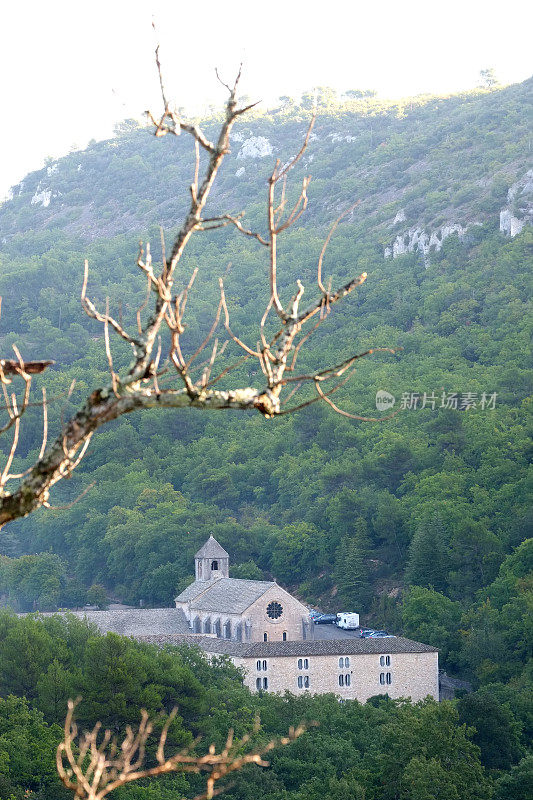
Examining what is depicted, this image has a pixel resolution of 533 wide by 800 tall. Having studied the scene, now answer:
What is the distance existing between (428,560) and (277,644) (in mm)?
12703

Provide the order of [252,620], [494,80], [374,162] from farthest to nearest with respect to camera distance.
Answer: [494,80], [374,162], [252,620]

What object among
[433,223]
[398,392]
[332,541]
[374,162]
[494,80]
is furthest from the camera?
[494,80]

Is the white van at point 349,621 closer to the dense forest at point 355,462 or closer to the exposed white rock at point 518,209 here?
the dense forest at point 355,462

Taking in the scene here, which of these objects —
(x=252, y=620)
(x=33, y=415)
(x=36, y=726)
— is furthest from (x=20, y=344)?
(x=36, y=726)

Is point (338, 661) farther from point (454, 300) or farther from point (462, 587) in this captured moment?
point (454, 300)

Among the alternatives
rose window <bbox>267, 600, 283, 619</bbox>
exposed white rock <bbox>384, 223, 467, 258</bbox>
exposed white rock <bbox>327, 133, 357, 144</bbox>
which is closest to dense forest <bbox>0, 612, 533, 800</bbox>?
rose window <bbox>267, 600, 283, 619</bbox>

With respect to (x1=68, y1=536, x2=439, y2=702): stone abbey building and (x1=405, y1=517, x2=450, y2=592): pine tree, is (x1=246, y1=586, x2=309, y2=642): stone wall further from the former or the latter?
(x1=405, y1=517, x2=450, y2=592): pine tree

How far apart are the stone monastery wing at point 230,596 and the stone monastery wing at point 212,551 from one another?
3.41 metres

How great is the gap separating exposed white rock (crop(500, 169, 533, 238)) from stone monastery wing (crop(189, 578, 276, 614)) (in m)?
48.5

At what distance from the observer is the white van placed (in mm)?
58062

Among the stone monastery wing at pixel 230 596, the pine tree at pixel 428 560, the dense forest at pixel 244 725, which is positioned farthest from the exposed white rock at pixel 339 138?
the dense forest at pixel 244 725

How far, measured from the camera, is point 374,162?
141875mm

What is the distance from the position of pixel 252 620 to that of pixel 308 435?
32515 millimetres

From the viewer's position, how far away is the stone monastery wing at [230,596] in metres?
55.0
